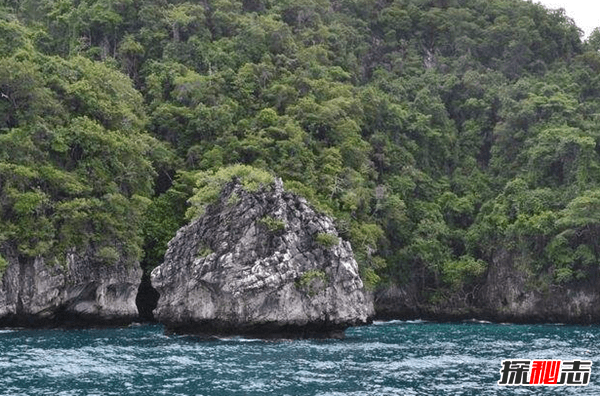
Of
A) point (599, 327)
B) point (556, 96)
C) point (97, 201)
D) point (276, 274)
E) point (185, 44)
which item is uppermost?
point (185, 44)

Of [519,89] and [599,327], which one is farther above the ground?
[519,89]

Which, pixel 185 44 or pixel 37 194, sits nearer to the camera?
pixel 37 194

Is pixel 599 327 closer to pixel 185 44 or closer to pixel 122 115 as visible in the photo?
pixel 122 115

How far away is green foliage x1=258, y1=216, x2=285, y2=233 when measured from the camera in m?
41.0

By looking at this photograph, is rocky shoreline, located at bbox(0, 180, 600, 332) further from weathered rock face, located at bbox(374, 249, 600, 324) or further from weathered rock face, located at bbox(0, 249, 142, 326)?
weathered rock face, located at bbox(374, 249, 600, 324)

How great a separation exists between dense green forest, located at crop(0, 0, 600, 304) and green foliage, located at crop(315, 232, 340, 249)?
566 cm

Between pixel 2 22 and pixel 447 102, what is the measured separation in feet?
143

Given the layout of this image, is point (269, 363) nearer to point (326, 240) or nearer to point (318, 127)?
point (326, 240)

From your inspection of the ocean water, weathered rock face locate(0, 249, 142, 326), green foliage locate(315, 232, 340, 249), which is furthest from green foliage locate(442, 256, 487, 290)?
weathered rock face locate(0, 249, 142, 326)

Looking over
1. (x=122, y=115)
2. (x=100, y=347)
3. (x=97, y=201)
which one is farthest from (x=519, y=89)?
(x=100, y=347)

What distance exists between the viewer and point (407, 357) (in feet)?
107

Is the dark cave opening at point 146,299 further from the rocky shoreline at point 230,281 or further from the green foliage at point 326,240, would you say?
the green foliage at point 326,240

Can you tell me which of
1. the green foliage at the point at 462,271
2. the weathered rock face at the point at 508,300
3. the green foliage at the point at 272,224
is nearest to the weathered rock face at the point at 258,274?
the green foliage at the point at 272,224

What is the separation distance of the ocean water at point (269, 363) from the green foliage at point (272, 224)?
Result: 20.8 feet
